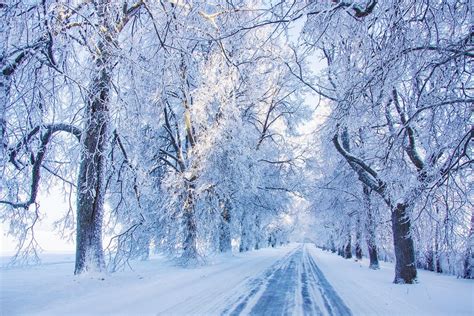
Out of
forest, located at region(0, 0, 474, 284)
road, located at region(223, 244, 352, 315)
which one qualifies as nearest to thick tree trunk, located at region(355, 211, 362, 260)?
forest, located at region(0, 0, 474, 284)

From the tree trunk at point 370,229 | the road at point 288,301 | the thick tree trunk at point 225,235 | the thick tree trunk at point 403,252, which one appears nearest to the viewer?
the road at point 288,301

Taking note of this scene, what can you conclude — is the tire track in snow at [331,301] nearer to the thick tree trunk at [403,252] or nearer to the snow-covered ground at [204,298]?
the snow-covered ground at [204,298]

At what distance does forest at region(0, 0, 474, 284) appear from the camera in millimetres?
4484

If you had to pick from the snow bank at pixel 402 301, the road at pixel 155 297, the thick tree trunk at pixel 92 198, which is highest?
the thick tree trunk at pixel 92 198

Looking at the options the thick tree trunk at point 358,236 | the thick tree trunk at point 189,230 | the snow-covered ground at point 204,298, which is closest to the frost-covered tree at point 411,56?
the snow-covered ground at point 204,298

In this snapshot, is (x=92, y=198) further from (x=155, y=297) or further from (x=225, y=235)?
(x=225, y=235)

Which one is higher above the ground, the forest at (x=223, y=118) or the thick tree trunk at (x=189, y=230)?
the forest at (x=223, y=118)

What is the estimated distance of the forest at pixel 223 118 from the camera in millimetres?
4484

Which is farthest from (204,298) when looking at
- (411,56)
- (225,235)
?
(225,235)

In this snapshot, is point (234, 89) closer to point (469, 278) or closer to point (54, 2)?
point (54, 2)

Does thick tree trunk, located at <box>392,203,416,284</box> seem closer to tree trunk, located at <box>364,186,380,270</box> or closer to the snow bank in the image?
the snow bank

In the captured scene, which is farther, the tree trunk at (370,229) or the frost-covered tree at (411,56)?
the tree trunk at (370,229)

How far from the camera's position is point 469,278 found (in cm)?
1495

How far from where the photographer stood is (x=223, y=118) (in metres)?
16.1
